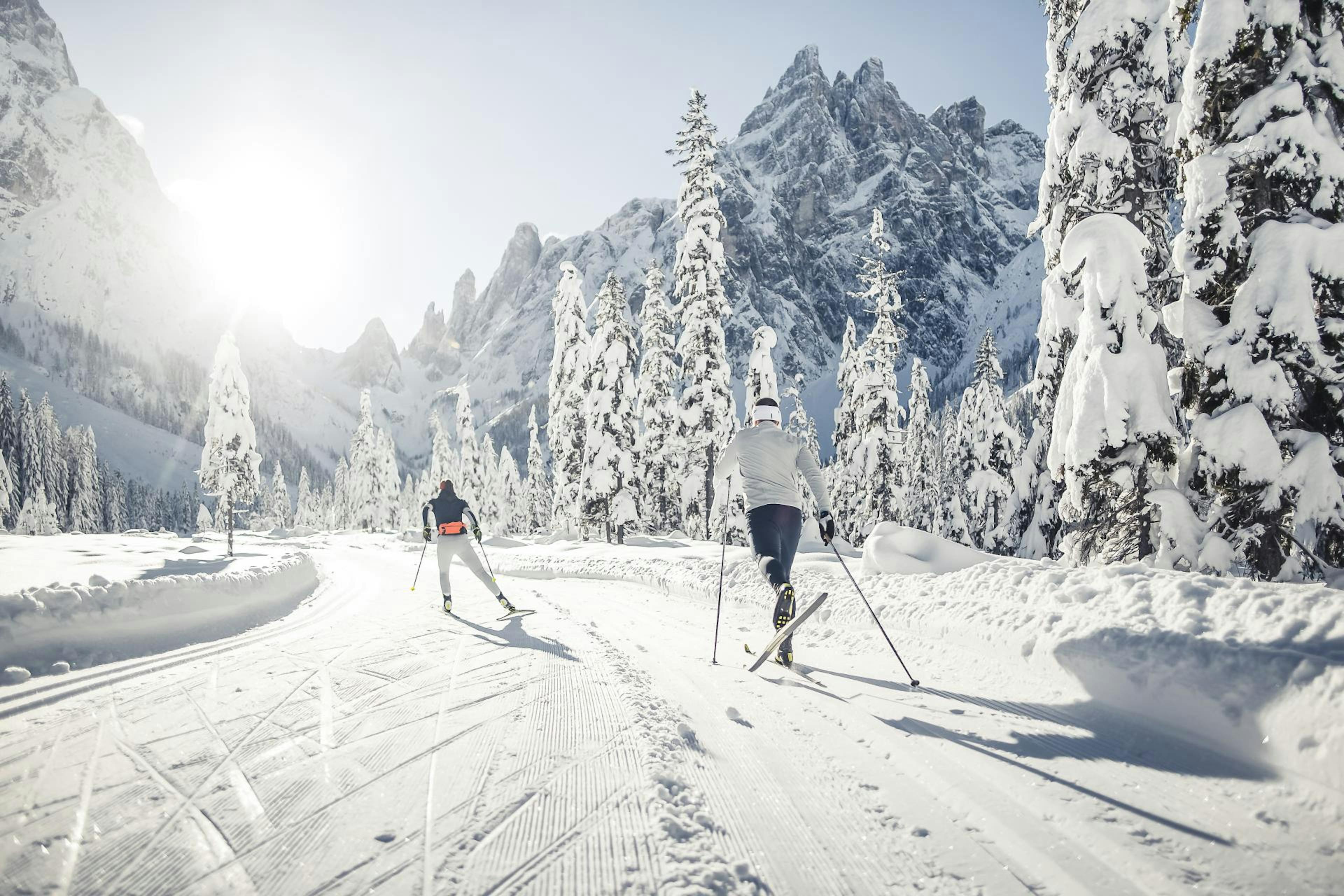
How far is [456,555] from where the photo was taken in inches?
Answer: 389

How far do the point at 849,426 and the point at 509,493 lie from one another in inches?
1808

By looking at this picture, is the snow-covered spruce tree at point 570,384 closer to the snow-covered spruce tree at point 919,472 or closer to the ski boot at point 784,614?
the ski boot at point 784,614

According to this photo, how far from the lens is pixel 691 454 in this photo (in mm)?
28547

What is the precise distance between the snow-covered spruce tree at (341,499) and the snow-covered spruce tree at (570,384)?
2246 inches

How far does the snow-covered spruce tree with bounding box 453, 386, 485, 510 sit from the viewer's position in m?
47.7

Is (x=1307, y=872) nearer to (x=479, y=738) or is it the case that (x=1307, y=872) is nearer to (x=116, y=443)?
(x=479, y=738)

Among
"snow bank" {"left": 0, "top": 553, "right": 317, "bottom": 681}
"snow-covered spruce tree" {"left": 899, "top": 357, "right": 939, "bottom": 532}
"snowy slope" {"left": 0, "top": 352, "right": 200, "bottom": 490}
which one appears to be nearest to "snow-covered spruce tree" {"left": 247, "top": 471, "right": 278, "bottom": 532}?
"snow bank" {"left": 0, "top": 553, "right": 317, "bottom": 681}

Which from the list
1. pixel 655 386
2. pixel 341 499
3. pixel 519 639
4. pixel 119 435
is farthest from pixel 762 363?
pixel 119 435

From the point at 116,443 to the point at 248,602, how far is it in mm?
215699

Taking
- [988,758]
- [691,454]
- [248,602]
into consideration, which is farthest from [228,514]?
[988,758]

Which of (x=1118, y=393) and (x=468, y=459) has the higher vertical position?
(x=468, y=459)

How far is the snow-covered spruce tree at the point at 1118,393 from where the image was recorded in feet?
24.4

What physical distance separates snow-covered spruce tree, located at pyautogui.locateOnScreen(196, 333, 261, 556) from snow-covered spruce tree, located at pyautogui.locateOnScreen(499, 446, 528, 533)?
86.9 ft

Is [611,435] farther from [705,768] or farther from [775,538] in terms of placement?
[705,768]
